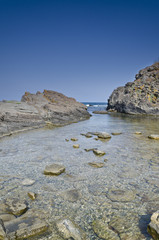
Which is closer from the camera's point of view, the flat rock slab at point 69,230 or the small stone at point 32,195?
the flat rock slab at point 69,230

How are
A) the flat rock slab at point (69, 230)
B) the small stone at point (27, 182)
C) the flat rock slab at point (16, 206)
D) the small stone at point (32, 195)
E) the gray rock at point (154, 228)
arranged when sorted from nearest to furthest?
the gray rock at point (154, 228), the flat rock slab at point (69, 230), the flat rock slab at point (16, 206), the small stone at point (32, 195), the small stone at point (27, 182)

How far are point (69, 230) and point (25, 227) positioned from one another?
1.02m

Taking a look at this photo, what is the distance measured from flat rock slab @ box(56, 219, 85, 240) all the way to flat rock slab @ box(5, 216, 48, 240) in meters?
0.35

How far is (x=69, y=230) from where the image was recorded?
3256 mm

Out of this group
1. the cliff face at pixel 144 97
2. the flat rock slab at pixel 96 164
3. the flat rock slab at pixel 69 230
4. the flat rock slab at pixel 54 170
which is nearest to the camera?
the flat rock slab at pixel 69 230

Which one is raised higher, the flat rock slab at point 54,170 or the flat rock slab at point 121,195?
the flat rock slab at point 54,170

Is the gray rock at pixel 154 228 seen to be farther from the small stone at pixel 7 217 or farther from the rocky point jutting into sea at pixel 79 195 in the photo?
the small stone at pixel 7 217

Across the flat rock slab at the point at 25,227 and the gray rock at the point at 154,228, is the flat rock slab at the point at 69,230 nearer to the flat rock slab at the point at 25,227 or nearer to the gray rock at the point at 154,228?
the flat rock slab at the point at 25,227

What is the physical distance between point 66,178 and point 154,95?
4972 centimetres

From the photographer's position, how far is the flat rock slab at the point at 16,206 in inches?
154

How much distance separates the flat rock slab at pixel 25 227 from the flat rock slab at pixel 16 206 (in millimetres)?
267

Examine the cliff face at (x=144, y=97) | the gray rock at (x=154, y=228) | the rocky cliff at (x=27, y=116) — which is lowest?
the gray rock at (x=154, y=228)

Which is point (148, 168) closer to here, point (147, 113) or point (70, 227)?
point (70, 227)

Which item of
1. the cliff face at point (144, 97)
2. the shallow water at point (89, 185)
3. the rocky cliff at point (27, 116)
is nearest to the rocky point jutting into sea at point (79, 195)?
the shallow water at point (89, 185)
